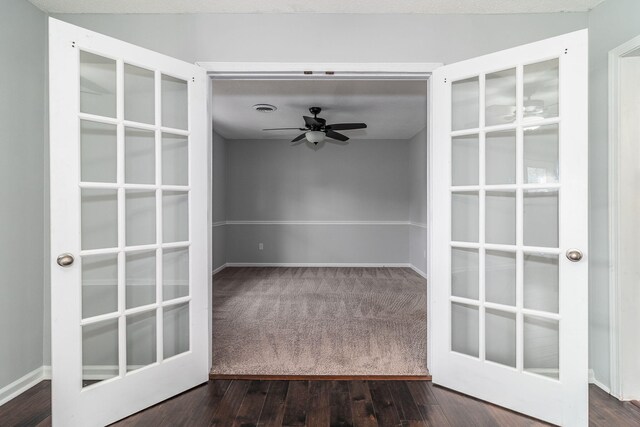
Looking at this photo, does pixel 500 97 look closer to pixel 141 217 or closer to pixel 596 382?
pixel 596 382

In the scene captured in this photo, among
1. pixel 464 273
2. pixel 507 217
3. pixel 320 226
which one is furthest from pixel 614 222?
pixel 320 226

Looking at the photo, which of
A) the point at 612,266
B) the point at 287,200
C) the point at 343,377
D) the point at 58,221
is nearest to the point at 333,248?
the point at 287,200

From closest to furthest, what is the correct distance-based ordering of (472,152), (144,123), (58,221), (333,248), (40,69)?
(58,221)
(144,123)
(472,152)
(40,69)
(333,248)

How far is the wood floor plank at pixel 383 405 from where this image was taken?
1.76 meters

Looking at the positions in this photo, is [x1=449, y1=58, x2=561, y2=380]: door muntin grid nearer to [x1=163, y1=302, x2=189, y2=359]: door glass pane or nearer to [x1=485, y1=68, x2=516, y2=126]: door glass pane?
[x1=485, y1=68, x2=516, y2=126]: door glass pane

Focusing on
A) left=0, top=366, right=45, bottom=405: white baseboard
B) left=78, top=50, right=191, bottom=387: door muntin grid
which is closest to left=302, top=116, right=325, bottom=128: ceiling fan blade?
left=78, top=50, right=191, bottom=387: door muntin grid

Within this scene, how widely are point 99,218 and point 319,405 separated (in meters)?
1.58

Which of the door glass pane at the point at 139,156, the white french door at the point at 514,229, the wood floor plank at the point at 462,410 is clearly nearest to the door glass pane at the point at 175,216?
the door glass pane at the point at 139,156

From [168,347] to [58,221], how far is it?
3.04 ft

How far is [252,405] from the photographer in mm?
1896

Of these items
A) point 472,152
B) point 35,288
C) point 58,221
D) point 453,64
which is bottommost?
point 35,288

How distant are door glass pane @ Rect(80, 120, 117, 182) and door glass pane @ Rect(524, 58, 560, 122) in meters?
2.26

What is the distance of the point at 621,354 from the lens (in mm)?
1988

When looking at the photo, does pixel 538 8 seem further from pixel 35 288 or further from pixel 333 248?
pixel 333 248
